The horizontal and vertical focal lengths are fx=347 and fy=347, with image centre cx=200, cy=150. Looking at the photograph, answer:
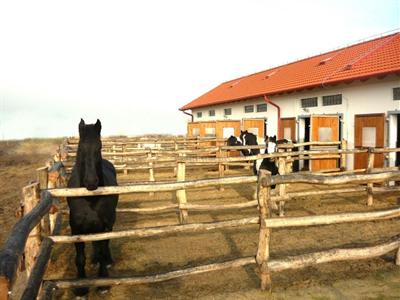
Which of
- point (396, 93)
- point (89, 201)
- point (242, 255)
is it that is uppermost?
point (396, 93)

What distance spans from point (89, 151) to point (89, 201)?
63 centimetres

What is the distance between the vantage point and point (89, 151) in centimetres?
383

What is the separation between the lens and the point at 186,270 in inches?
150

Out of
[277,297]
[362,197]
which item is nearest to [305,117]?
[362,197]

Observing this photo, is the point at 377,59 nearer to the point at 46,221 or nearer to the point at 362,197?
the point at 362,197

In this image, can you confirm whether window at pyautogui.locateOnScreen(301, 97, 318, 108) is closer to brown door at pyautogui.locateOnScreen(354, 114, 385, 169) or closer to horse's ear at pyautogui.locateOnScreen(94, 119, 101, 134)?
brown door at pyautogui.locateOnScreen(354, 114, 385, 169)

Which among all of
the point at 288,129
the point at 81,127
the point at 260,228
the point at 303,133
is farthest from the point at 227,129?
the point at 81,127

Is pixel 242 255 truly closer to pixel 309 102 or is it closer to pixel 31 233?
pixel 31 233

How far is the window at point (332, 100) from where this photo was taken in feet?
39.7

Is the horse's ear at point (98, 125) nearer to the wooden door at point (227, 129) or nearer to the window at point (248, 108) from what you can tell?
the wooden door at point (227, 129)

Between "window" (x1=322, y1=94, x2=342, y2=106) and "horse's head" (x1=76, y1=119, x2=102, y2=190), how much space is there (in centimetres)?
1018

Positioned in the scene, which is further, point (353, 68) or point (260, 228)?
point (353, 68)

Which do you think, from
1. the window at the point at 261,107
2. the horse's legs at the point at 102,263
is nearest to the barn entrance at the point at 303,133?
the window at the point at 261,107

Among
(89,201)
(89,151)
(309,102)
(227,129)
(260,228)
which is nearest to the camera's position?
(89,151)
